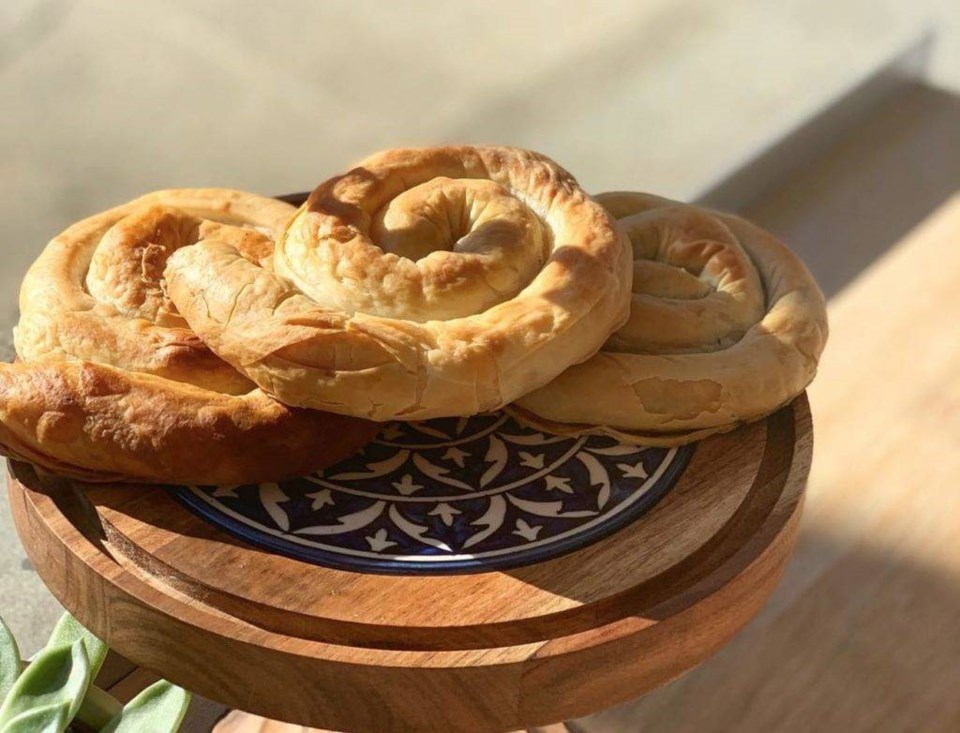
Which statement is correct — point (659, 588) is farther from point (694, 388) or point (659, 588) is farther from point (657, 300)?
point (657, 300)

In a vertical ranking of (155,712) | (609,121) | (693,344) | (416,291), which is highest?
(416,291)

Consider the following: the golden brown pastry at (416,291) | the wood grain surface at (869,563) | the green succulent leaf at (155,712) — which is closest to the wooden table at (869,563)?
the wood grain surface at (869,563)

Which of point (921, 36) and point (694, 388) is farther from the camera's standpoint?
point (921, 36)

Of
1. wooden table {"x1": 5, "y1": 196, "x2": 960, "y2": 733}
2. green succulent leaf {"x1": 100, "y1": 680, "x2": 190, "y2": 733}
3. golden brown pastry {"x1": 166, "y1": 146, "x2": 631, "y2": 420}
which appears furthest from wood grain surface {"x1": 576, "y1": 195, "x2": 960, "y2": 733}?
golden brown pastry {"x1": 166, "y1": 146, "x2": 631, "y2": 420}

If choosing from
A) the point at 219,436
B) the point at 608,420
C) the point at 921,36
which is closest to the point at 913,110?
the point at 921,36

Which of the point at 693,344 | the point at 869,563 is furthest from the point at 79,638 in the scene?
the point at 869,563

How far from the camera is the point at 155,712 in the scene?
3.89 ft

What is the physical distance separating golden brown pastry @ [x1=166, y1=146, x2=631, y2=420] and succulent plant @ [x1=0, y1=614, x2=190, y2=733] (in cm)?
36

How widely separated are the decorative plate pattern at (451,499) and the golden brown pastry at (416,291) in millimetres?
83

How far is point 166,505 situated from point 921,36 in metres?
2.64

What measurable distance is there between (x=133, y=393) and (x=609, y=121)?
1740 millimetres

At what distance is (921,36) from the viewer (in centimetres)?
312

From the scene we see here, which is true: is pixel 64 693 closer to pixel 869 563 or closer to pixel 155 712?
pixel 155 712

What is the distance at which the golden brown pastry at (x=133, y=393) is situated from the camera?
98 cm
